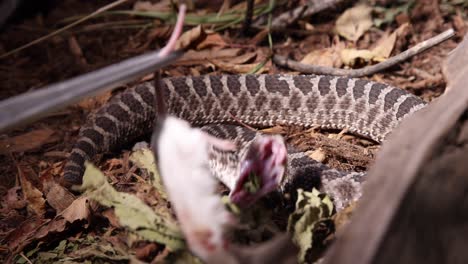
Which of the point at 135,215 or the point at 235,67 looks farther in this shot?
the point at 235,67

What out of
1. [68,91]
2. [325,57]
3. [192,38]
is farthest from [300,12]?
[68,91]

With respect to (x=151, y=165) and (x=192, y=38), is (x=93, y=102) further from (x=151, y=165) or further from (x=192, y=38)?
(x=151, y=165)

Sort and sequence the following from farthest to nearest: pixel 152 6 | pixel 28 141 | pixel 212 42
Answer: pixel 152 6 → pixel 212 42 → pixel 28 141

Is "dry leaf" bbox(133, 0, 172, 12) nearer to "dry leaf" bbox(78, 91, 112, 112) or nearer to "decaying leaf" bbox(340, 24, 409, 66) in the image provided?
"dry leaf" bbox(78, 91, 112, 112)

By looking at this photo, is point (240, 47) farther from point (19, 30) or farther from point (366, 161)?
point (19, 30)

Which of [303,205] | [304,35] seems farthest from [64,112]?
[303,205]

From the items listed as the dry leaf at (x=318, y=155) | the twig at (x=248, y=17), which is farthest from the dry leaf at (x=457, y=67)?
the twig at (x=248, y=17)
